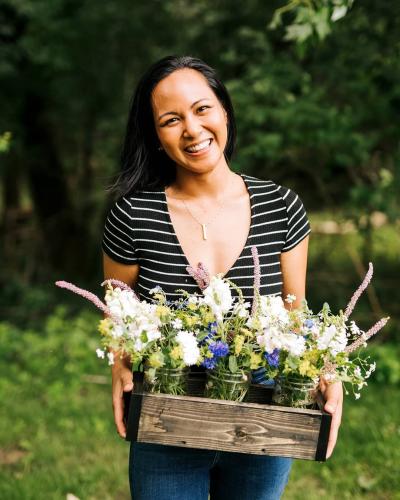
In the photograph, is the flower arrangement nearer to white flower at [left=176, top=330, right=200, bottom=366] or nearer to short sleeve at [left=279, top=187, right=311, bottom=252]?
white flower at [left=176, top=330, right=200, bottom=366]

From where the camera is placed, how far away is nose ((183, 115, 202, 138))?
6.77 feet

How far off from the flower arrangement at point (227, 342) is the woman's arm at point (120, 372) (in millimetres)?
198

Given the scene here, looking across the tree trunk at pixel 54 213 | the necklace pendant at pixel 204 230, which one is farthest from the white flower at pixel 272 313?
the tree trunk at pixel 54 213

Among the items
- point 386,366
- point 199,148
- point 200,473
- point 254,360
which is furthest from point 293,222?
point 386,366

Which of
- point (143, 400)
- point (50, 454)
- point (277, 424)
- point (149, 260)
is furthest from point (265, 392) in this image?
point (50, 454)

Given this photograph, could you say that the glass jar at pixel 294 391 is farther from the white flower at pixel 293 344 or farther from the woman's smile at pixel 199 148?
the woman's smile at pixel 199 148

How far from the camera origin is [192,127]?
2064 mm

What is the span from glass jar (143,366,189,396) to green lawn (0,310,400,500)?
6.95 ft

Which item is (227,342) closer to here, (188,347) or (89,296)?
(188,347)

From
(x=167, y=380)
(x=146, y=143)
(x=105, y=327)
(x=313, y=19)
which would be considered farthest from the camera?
(x=313, y=19)

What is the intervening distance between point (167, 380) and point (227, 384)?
0.17 m

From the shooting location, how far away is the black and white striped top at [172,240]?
2086 mm

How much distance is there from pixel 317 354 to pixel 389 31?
13.5 feet

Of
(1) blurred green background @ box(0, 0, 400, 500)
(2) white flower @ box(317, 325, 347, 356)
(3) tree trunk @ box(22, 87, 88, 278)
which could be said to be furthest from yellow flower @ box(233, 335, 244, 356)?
(3) tree trunk @ box(22, 87, 88, 278)
